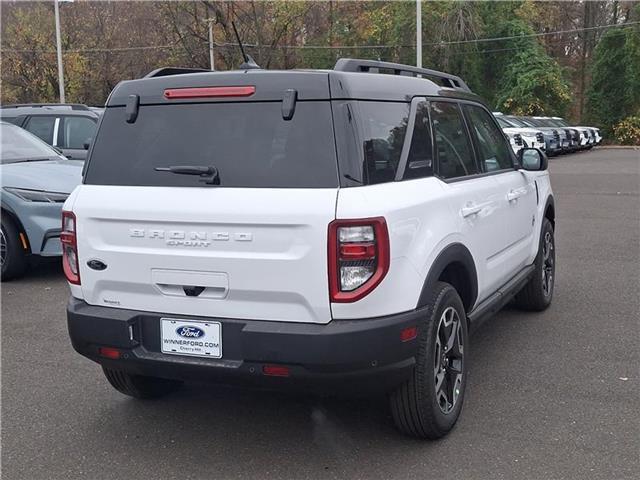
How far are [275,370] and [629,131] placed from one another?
3764 cm

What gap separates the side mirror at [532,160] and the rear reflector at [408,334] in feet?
8.39

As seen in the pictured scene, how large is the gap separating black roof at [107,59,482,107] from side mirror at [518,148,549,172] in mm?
1681

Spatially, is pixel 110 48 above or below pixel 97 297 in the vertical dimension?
above

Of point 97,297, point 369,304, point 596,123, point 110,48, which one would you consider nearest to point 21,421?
point 97,297

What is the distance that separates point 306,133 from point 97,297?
1.34 meters

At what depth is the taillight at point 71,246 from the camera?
364 centimetres

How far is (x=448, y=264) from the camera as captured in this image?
12.2ft

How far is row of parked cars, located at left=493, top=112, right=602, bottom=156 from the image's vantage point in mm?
23484

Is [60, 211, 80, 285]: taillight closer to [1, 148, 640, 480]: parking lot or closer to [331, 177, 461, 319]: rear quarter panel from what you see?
[1, 148, 640, 480]: parking lot

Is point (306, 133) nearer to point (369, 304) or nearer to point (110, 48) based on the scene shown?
point (369, 304)

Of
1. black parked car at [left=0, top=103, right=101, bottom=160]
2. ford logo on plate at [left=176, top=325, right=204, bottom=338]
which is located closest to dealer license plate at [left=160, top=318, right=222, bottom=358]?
ford logo on plate at [left=176, top=325, right=204, bottom=338]

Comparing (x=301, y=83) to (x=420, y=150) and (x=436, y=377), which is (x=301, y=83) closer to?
(x=420, y=150)

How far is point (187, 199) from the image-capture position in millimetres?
3359

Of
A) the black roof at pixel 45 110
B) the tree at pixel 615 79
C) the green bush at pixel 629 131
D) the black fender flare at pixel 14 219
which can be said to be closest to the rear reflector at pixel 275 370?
the black fender flare at pixel 14 219
